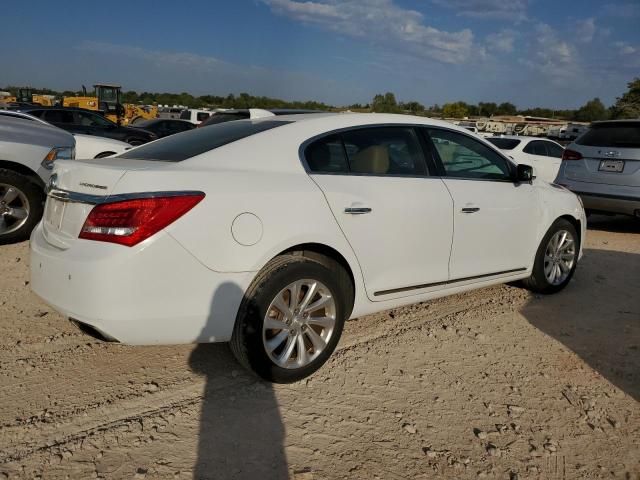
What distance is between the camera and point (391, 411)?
278 centimetres

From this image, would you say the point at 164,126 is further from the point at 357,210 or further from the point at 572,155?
the point at 357,210

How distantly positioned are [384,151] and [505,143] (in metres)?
9.82

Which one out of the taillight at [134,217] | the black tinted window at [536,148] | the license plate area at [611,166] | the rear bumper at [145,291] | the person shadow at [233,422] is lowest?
the person shadow at [233,422]

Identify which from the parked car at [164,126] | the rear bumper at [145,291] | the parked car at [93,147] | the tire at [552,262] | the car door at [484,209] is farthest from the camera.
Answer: the parked car at [164,126]

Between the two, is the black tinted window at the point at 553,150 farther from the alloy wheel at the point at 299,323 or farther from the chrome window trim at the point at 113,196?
the chrome window trim at the point at 113,196

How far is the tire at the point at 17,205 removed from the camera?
5.55 m

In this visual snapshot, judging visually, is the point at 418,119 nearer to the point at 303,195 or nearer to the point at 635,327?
the point at 303,195

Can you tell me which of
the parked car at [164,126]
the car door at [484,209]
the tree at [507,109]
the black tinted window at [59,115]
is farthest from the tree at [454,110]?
the car door at [484,209]

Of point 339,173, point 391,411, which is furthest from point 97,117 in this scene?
point 391,411

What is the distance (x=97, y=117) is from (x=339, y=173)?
11470mm

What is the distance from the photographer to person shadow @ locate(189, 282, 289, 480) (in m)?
2.29

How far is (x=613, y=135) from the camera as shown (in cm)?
737

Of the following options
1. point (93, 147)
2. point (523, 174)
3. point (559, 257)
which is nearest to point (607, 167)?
point (559, 257)

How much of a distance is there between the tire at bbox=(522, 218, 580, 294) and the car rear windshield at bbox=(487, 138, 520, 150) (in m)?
7.71
